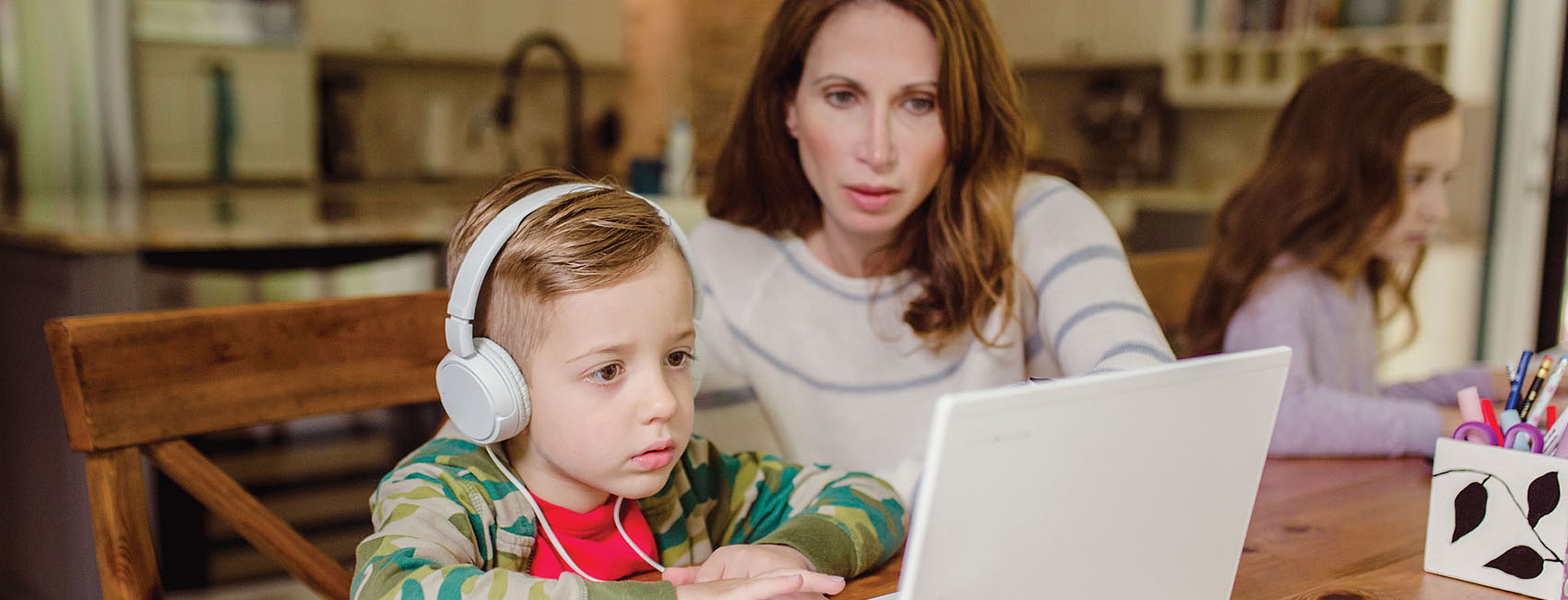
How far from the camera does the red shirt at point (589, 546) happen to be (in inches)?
31.7

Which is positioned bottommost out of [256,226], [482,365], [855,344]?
[256,226]

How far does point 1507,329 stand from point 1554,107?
2.15 ft

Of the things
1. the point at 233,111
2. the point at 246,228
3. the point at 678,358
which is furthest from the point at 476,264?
the point at 233,111

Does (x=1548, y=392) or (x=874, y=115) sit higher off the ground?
(x=874, y=115)

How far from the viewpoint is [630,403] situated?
2.43 feet

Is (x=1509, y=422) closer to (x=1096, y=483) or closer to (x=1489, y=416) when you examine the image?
(x=1489, y=416)

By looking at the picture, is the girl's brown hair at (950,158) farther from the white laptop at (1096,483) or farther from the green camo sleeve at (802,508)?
the white laptop at (1096,483)

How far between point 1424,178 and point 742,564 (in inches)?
42.6

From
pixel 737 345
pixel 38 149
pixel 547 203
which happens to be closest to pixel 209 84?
pixel 38 149

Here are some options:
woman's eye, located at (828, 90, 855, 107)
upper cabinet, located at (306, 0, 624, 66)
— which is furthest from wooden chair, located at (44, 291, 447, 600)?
upper cabinet, located at (306, 0, 624, 66)

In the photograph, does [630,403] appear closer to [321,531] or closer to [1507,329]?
[321,531]

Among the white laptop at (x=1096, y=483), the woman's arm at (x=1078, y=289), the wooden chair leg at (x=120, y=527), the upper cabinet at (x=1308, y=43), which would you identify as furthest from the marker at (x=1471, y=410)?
the upper cabinet at (x=1308, y=43)

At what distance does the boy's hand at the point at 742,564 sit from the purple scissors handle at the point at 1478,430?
0.50m

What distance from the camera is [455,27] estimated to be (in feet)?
16.1
